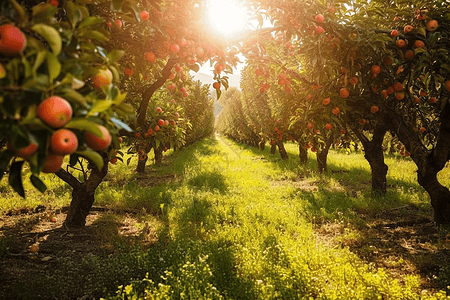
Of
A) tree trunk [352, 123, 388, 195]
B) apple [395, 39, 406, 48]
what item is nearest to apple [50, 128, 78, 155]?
apple [395, 39, 406, 48]

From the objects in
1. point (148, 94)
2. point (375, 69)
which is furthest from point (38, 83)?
point (375, 69)

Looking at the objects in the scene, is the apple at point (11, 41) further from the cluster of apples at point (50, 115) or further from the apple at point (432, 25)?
the apple at point (432, 25)

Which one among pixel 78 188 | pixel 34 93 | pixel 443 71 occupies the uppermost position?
pixel 443 71

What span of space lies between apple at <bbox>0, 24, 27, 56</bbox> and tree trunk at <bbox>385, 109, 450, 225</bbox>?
5.47 m

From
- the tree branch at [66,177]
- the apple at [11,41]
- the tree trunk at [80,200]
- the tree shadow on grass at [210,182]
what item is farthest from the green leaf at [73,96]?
the tree shadow on grass at [210,182]

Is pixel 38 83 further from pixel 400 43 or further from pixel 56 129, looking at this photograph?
pixel 400 43

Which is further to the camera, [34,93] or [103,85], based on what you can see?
[103,85]

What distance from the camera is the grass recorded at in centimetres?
324

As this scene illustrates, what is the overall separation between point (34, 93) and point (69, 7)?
1.66ft

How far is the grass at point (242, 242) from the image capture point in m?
3.24

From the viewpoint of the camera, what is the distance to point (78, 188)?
5.35 meters

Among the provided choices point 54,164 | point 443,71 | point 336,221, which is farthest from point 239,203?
point 54,164

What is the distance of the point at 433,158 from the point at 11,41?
234 inches

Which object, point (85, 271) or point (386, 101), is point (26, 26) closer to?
point (85, 271)
